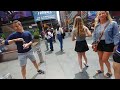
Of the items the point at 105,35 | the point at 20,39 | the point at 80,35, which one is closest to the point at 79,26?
the point at 80,35

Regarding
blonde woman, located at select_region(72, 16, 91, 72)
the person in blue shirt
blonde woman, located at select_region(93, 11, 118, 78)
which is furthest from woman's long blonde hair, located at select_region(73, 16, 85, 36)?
the person in blue shirt

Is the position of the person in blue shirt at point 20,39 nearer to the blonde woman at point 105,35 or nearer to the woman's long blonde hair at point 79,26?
the woman's long blonde hair at point 79,26

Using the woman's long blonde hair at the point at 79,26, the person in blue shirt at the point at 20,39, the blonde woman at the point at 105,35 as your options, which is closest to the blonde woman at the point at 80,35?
the woman's long blonde hair at the point at 79,26

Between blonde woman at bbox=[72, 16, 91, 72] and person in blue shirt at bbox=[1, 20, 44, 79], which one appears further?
blonde woman at bbox=[72, 16, 91, 72]

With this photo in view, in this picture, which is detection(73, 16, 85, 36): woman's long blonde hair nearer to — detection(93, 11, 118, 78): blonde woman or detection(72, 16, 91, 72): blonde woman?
detection(72, 16, 91, 72): blonde woman

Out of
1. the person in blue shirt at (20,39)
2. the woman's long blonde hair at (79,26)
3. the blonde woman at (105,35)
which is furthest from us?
the woman's long blonde hair at (79,26)

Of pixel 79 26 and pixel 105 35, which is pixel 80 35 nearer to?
pixel 79 26

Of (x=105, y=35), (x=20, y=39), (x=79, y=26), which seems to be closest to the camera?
(x=105, y=35)
